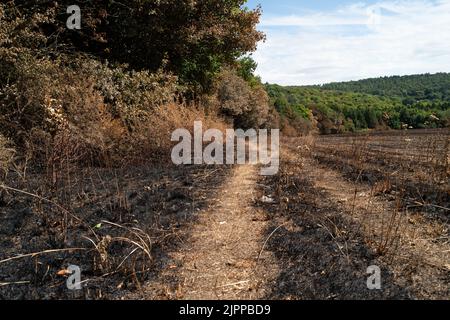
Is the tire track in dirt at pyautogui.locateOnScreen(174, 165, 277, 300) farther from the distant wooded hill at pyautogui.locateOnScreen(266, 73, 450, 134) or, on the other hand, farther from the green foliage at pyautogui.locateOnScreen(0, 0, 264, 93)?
the green foliage at pyautogui.locateOnScreen(0, 0, 264, 93)

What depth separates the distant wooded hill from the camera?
12.9 meters

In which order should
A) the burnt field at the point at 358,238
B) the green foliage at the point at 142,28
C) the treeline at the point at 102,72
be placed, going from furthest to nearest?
1. the green foliage at the point at 142,28
2. the treeline at the point at 102,72
3. the burnt field at the point at 358,238

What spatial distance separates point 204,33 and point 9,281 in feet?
31.1

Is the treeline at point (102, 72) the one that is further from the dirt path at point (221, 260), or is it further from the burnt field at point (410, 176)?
the burnt field at point (410, 176)

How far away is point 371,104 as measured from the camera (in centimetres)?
8131

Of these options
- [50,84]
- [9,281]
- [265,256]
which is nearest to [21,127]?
[50,84]

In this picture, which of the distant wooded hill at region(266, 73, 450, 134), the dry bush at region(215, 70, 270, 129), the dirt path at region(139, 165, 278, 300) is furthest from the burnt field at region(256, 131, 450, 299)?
the dry bush at region(215, 70, 270, 129)

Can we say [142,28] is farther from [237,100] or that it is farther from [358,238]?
[237,100]

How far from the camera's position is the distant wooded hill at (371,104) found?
12864 millimetres

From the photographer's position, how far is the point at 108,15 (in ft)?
34.9

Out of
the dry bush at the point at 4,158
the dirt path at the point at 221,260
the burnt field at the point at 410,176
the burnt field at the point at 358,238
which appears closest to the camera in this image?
the burnt field at the point at 358,238

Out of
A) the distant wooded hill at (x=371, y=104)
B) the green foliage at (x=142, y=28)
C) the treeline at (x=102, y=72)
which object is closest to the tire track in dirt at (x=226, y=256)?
the treeline at (x=102, y=72)

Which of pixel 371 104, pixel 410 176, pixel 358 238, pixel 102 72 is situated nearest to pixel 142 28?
pixel 102 72

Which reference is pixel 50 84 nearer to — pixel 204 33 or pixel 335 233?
pixel 204 33
